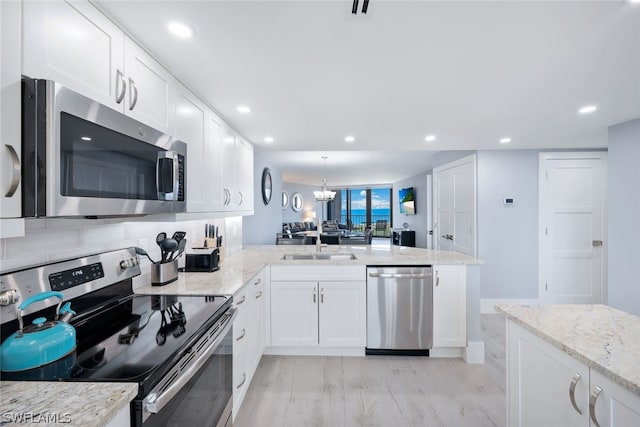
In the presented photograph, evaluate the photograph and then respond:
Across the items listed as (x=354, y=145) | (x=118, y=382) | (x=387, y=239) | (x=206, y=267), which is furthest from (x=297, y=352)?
(x=387, y=239)

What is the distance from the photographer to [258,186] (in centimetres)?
483

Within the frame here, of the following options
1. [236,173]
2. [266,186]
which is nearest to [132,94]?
[236,173]

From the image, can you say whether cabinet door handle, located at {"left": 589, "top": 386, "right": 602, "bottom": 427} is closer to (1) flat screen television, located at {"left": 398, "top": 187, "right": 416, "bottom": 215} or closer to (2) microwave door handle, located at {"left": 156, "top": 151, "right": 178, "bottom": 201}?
(2) microwave door handle, located at {"left": 156, "top": 151, "right": 178, "bottom": 201}

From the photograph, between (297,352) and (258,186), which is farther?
(258,186)

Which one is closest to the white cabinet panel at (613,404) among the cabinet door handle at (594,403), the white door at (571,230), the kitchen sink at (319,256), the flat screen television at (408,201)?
the cabinet door handle at (594,403)

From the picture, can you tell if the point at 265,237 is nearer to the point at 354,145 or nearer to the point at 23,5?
the point at 354,145

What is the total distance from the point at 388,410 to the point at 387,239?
989cm

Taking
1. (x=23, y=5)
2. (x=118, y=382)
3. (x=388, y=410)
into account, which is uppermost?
(x=23, y=5)

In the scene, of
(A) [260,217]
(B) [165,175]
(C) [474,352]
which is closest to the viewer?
(B) [165,175]

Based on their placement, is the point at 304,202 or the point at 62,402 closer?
the point at 62,402

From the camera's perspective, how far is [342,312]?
2.64 metres

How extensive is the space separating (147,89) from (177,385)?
1376 millimetres


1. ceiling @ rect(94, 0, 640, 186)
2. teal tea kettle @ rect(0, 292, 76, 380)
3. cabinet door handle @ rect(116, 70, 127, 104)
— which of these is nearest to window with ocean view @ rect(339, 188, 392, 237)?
ceiling @ rect(94, 0, 640, 186)

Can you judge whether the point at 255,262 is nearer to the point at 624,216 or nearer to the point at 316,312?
the point at 316,312
